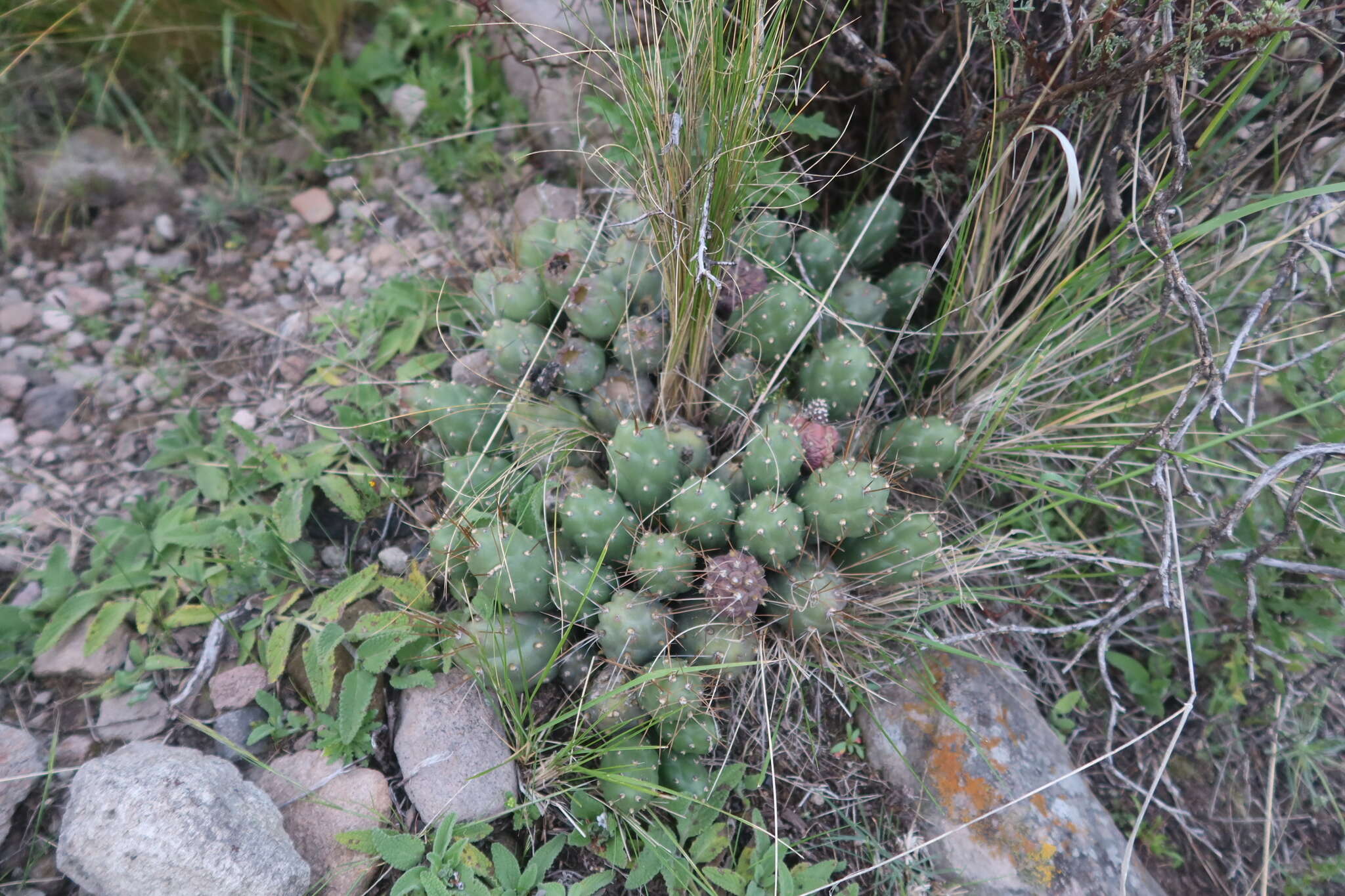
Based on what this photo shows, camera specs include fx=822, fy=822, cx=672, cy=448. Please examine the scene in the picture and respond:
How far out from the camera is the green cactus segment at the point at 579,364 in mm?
1984

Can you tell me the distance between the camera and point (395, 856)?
1.59m

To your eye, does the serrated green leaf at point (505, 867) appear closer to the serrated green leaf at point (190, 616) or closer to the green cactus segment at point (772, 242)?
the serrated green leaf at point (190, 616)

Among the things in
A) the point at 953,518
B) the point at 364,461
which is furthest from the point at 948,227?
the point at 364,461

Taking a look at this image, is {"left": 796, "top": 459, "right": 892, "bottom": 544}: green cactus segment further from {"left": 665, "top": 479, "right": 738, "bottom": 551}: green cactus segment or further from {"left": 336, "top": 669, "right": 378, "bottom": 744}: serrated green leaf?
{"left": 336, "top": 669, "right": 378, "bottom": 744}: serrated green leaf

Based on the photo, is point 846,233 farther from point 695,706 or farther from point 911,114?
point 695,706

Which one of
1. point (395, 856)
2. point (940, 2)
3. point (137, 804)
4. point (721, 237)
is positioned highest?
point (940, 2)

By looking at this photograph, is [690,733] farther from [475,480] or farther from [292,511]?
[292,511]

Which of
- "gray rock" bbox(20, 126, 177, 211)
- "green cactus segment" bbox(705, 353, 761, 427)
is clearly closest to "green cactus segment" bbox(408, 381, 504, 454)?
"green cactus segment" bbox(705, 353, 761, 427)

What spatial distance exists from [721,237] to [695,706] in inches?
39.0

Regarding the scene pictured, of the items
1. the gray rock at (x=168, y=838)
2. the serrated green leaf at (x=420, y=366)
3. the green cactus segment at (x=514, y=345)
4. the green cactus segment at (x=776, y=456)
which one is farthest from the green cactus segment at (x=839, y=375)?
the gray rock at (x=168, y=838)

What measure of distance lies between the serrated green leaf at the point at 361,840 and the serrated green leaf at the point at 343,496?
770mm

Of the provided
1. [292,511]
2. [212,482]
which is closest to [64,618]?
[212,482]

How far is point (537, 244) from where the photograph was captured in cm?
223

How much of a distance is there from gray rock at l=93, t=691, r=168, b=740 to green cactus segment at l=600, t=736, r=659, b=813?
1040mm
